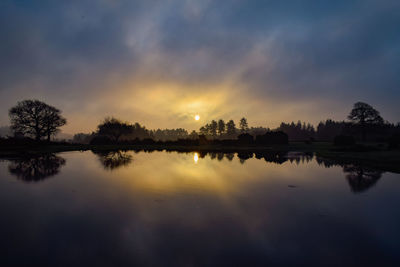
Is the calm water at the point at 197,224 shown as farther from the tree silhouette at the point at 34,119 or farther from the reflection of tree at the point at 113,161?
the tree silhouette at the point at 34,119

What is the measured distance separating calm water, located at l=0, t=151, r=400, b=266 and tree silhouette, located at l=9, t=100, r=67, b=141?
58.0m

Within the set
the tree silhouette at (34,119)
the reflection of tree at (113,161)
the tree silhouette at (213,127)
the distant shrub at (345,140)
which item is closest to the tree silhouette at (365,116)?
the distant shrub at (345,140)

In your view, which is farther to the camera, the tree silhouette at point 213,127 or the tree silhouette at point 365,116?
the tree silhouette at point 213,127

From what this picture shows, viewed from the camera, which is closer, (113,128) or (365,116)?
(365,116)

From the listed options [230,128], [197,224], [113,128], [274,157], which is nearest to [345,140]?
[274,157]

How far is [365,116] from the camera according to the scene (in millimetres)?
67125

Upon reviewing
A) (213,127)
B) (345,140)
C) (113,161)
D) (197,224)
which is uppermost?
(213,127)

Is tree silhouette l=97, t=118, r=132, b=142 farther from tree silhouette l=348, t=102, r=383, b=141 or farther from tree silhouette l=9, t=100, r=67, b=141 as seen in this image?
tree silhouette l=348, t=102, r=383, b=141

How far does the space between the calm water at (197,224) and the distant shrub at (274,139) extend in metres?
54.2

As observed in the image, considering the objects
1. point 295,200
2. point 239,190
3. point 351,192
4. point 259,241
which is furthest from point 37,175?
point 351,192

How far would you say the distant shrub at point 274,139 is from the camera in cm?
6631

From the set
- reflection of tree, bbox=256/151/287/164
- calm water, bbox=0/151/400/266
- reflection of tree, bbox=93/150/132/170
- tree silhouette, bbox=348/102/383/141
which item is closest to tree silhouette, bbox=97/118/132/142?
reflection of tree, bbox=93/150/132/170

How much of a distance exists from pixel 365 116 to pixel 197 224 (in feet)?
275

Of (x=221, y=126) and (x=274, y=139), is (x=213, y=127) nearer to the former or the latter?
(x=221, y=126)
